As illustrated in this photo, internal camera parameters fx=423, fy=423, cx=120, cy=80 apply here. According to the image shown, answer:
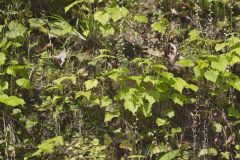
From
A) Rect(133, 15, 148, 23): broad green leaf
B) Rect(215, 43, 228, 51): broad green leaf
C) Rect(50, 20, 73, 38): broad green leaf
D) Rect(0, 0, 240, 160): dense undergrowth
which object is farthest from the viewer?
Rect(50, 20, 73, 38): broad green leaf

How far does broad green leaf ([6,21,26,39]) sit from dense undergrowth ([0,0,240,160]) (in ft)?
0.08

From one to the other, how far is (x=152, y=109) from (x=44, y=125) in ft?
3.75

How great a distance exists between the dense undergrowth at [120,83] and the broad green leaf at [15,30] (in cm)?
3

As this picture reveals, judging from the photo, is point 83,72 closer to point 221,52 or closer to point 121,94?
point 121,94

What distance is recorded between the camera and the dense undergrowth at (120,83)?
14.0ft

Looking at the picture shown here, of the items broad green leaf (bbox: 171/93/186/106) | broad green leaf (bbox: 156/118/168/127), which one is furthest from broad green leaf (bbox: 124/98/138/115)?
broad green leaf (bbox: 171/93/186/106)

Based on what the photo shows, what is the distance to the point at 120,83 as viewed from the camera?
4336 millimetres

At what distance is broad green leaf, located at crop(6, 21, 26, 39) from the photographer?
15.2 ft

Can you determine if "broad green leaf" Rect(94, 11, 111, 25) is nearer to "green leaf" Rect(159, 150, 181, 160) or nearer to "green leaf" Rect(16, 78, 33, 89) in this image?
"green leaf" Rect(16, 78, 33, 89)

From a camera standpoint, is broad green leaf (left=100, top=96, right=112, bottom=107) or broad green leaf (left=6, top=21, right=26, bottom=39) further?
broad green leaf (left=6, top=21, right=26, bottom=39)

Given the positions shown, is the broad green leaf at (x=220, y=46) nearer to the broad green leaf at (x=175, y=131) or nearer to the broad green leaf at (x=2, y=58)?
the broad green leaf at (x=175, y=131)

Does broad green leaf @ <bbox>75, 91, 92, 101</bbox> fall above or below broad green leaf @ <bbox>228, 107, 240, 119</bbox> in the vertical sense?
above

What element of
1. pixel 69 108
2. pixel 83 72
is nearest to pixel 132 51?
pixel 83 72

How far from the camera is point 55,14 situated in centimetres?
504
